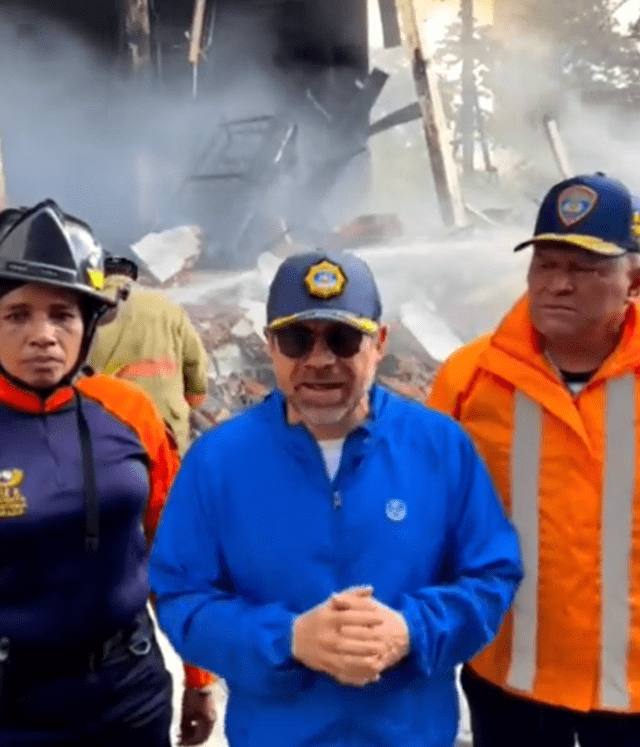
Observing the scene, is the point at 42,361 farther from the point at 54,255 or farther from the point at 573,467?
the point at 573,467

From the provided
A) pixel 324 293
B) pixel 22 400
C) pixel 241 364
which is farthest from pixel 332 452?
pixel 241 364

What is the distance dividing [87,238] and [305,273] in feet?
1.52

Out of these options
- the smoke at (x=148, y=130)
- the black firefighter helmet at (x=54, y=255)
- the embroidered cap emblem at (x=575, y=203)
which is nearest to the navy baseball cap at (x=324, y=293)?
the black firefighter helmet at (x=54, y=255)

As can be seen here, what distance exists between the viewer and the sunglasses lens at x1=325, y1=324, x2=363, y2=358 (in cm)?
115

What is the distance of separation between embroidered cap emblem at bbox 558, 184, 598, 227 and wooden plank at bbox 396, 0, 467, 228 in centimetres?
235

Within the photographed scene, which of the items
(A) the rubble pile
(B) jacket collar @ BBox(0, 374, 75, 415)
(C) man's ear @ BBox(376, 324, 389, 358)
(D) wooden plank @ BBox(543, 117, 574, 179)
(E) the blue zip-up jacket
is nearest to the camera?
(E) the blue zip-up jacket

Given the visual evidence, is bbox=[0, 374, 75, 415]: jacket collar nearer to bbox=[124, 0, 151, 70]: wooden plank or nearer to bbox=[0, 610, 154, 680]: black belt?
bbox=[0, 610, 154, 680]: black belt

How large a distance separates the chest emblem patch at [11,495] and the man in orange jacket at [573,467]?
0.78 meters

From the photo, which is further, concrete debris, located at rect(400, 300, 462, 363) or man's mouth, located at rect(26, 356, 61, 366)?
concrete debris, located at rect(400, 300, 462, 363)

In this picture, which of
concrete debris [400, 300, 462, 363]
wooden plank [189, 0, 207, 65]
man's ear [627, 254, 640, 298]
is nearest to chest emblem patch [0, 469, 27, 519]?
man's ear [627, 254, 640, 298]

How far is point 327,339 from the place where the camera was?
1.15 m

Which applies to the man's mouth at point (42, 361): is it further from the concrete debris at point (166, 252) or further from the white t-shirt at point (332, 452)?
the concrete debris at point (166, 252)

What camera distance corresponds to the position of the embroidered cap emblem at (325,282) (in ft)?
3.81

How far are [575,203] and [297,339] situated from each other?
64cm
